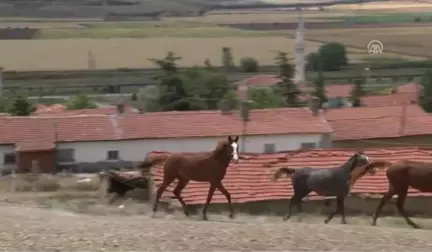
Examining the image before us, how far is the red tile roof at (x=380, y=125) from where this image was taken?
41906 mm

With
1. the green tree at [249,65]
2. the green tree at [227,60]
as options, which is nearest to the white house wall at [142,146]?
the green tree at [227,60]

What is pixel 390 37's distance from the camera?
15700 cm

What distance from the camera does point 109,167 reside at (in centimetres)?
4025

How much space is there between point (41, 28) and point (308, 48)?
54909 millimetres

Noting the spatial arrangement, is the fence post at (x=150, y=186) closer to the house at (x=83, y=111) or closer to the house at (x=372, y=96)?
the house at (x=83, y=111)

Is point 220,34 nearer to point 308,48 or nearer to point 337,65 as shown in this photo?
point 308,48

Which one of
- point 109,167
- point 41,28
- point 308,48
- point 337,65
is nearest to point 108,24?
point 41,28

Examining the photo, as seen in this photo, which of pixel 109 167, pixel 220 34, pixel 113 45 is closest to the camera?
pixel 109 167

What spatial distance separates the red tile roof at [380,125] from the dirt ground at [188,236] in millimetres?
26168

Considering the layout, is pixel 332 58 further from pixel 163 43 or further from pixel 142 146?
pixel 142 146

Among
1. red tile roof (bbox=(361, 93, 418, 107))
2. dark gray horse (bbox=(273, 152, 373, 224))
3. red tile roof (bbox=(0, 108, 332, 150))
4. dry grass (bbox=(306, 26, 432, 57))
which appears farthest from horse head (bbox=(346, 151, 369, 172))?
dry grass (bbox=(306, 26, 432, 57))

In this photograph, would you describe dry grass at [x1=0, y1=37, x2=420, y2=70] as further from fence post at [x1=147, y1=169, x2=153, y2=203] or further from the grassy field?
fence post at [x1=147, y1=169, x2=153, y2=203]

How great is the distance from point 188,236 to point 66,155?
28048 mm

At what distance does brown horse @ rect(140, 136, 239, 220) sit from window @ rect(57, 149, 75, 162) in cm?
2344
